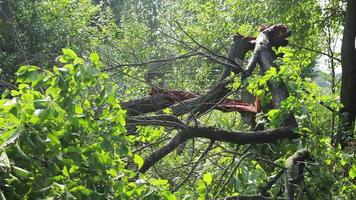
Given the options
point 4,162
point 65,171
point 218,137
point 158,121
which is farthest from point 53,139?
point 218,137

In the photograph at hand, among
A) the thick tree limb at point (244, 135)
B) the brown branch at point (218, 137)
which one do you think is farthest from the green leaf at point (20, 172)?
the thick tree limb at point (244, 135)

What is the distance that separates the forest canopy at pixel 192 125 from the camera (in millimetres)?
2131

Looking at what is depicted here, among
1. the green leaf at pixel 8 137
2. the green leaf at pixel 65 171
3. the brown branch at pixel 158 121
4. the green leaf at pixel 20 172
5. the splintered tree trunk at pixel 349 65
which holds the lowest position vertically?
the green leaf at pixel 20 172

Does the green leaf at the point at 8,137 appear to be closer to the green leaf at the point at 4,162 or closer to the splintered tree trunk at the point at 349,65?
the green leaf at the point at 4,162

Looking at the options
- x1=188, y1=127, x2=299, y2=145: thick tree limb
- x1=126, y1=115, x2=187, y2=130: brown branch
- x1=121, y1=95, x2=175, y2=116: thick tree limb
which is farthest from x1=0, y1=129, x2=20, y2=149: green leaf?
x1=121, y1=95, x2=175, y2=116: thick tree limb

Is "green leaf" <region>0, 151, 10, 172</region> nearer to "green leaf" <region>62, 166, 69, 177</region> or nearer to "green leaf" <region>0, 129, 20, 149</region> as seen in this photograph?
"green leaf" <region>0, 129, 20, 149</region>

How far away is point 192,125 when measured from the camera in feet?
12.6

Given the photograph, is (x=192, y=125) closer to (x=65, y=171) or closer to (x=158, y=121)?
(x=158, y=121)

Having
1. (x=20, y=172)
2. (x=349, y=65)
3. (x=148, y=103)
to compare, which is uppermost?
(x=349, y=65)

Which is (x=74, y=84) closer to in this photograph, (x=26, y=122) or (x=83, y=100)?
(x=83, y=100)

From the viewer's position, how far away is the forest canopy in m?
2.13

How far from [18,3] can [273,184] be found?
313 inches

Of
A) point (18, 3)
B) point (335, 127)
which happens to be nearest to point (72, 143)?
point (335, 127)

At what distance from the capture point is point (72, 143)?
2324 millimetres
